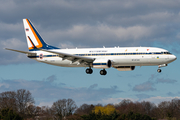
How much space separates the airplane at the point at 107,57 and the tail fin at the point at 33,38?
3.73 m

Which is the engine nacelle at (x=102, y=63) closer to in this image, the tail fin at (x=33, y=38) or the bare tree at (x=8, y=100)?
the tail fin at (x=33, y=38)

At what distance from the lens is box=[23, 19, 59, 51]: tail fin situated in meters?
86.3

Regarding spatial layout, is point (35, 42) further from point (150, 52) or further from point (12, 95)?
point (12, 95)

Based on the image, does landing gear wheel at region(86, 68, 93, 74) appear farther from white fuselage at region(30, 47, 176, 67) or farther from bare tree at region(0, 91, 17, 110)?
bare tree at region(0, 91, 17, 110)

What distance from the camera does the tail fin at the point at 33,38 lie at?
283 feet

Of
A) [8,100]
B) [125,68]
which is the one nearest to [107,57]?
[125,68]

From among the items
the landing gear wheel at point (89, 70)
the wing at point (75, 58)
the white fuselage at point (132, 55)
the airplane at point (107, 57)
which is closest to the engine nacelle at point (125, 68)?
the airplane at point (107, 57)

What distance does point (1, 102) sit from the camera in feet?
459

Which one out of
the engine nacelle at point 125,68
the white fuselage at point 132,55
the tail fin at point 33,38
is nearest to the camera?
the white fuselage at point 132,55

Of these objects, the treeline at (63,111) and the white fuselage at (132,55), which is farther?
the treeline at (63,111)

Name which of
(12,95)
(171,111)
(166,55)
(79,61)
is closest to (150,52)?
(166,55)

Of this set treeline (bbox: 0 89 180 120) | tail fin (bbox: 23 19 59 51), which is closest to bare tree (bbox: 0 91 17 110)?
treeline (bbox: 0 89 180 120)

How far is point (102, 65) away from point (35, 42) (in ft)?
83.4

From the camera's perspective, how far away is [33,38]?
8738 cm
